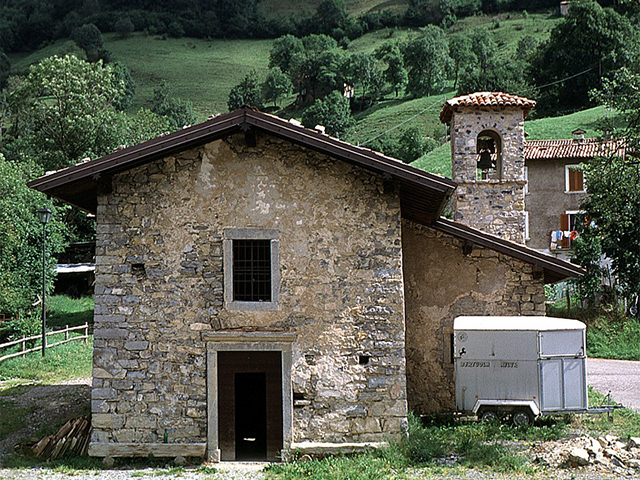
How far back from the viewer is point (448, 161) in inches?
1954

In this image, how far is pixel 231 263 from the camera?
12.1 metres

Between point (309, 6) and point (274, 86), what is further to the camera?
point (309, 6)

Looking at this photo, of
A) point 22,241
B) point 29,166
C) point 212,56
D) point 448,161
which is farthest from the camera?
point 212,56

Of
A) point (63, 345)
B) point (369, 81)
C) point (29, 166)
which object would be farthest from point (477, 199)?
point (369, 81)

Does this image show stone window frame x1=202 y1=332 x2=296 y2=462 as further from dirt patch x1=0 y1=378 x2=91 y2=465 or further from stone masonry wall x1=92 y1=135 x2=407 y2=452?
dirt patch x1=0 y1=378 x2=91 y2=465

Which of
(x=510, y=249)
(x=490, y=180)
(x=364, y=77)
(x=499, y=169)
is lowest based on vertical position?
(x=510, y=249)

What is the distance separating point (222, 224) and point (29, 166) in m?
29.7

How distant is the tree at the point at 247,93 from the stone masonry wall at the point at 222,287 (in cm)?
7245

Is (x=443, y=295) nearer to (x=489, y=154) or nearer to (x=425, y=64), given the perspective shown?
(x=489, y=154)

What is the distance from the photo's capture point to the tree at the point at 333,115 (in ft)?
260

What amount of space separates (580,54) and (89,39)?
241ft

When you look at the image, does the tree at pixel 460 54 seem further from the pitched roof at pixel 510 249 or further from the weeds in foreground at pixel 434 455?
the weeds in foreground at pixel 434 455

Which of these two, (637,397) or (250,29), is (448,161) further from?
(250,29)

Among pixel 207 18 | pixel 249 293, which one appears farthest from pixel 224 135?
pixel 207 18
